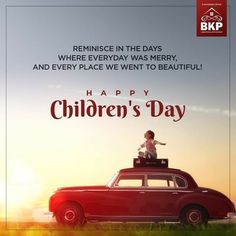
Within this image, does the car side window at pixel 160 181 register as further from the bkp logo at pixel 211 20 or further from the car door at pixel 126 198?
the bkp logo at pixel 211 20

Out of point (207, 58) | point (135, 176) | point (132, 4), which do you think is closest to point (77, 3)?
point (132, 4)

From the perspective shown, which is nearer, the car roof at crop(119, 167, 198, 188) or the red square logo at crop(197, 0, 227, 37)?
the car roof at crop(119, 167, 198, 188)

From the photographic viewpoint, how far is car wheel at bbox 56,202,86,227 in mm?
7816

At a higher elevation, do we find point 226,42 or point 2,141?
point 226,42

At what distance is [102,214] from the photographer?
779 centimetres

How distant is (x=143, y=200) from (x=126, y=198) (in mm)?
199

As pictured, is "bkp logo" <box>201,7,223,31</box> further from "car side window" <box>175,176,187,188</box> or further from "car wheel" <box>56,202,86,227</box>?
"car wheel" <box>56,202,86,227</box>

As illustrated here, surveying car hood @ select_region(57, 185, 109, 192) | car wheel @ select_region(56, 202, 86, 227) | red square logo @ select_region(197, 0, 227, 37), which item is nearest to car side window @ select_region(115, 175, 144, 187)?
car hood @ select_region(57, 185, 109, 192)

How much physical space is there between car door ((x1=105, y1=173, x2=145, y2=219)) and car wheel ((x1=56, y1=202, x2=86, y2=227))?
33cm

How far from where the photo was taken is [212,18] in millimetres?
8055

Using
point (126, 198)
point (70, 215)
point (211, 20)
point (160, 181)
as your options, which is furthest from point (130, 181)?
point (211, 20)

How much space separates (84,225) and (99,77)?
174cm

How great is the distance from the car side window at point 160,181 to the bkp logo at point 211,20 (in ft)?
5.97

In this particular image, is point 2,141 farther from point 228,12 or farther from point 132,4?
point 228,12
